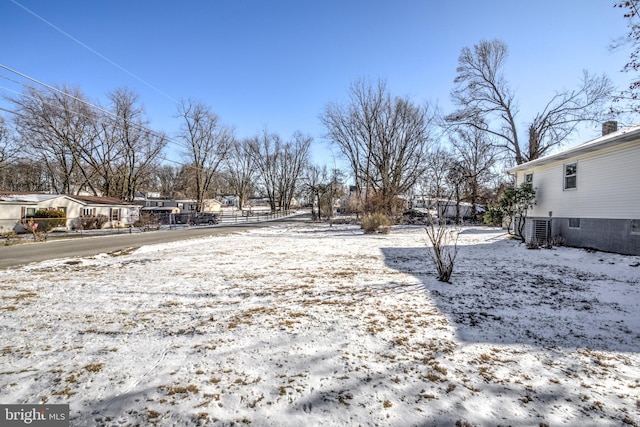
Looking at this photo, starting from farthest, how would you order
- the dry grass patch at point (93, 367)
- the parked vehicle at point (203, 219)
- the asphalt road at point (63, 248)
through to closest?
the parked vehicle at point (203, 219), the asphalt road at point (63, 248), the dry grass patch at point (93, 367)

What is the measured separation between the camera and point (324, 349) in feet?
10.1

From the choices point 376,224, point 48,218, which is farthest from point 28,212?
point 376,224

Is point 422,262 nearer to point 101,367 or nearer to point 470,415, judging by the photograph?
point 470,415

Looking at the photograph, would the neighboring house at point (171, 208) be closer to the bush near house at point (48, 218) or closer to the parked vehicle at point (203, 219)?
the parked vehicle at point (203, 219)

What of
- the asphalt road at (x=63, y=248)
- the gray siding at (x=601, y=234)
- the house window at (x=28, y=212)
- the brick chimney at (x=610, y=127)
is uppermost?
the brick chimney at (x=610, y=127)

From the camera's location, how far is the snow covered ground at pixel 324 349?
7.02ft

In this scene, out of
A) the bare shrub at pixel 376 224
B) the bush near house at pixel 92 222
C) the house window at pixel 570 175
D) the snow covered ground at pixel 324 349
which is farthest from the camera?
the bush near house at pixel 92 222

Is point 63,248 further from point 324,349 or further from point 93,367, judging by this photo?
point 324,349

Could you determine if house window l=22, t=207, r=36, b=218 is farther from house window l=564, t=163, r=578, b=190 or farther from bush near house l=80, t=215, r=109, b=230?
house window l=564, t=163, r=578, b=190

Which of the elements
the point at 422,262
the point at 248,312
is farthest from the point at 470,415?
the point at 422,262

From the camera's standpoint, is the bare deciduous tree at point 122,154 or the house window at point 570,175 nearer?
the house window at point 570,175

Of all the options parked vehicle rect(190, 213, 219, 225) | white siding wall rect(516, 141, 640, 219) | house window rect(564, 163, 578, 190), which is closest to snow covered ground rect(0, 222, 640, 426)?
white siding wall rect(516, 141, 640, 219)

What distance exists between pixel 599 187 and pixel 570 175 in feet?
4.77

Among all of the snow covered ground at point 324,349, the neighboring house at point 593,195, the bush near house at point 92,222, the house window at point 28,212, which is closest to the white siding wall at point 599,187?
the neighboring house at point 593,195
